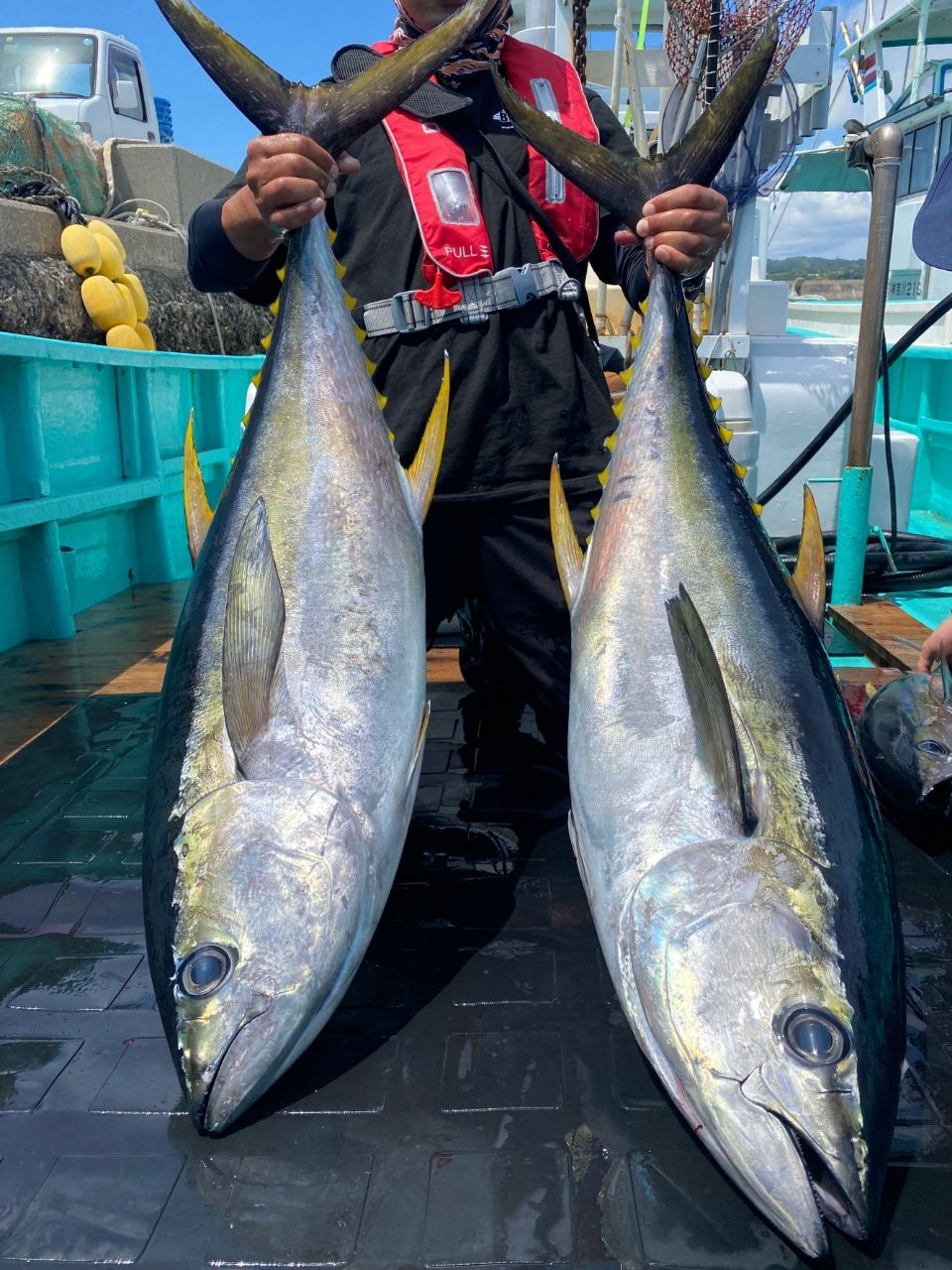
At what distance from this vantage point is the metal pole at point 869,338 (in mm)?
3461

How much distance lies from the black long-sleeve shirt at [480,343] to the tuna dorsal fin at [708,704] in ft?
2.55

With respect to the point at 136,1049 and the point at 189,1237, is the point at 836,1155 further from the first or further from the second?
the point at 136,1049

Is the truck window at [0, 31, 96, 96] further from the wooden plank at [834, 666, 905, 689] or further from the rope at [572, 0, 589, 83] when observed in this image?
the wooden plank at [834, 666, 905, 689]

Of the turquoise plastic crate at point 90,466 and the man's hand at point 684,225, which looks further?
the turquoise plastic crate at point 90,466

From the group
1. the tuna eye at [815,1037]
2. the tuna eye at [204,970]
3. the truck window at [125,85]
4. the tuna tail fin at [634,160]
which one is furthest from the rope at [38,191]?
the truck window at [125,85]

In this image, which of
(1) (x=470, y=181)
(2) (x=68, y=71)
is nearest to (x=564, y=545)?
(1) (x=470, y=181)

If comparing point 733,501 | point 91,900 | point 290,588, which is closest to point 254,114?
point 290,588

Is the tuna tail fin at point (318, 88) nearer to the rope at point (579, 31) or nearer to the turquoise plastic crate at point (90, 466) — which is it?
the turquoise plastic crate at point (90, 466)

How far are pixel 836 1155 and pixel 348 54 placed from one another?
2351 millimetres

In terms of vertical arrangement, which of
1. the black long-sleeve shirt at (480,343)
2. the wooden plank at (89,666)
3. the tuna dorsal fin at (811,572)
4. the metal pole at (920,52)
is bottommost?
the wooden plank at (89,666)

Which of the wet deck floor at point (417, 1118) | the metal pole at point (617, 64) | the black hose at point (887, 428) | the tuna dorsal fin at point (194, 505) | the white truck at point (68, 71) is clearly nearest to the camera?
the wet deck floor at point (417, 1118)

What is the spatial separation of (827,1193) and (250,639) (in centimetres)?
116

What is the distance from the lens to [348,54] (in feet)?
7.10

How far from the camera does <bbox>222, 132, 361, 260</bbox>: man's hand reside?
1.70 metres
